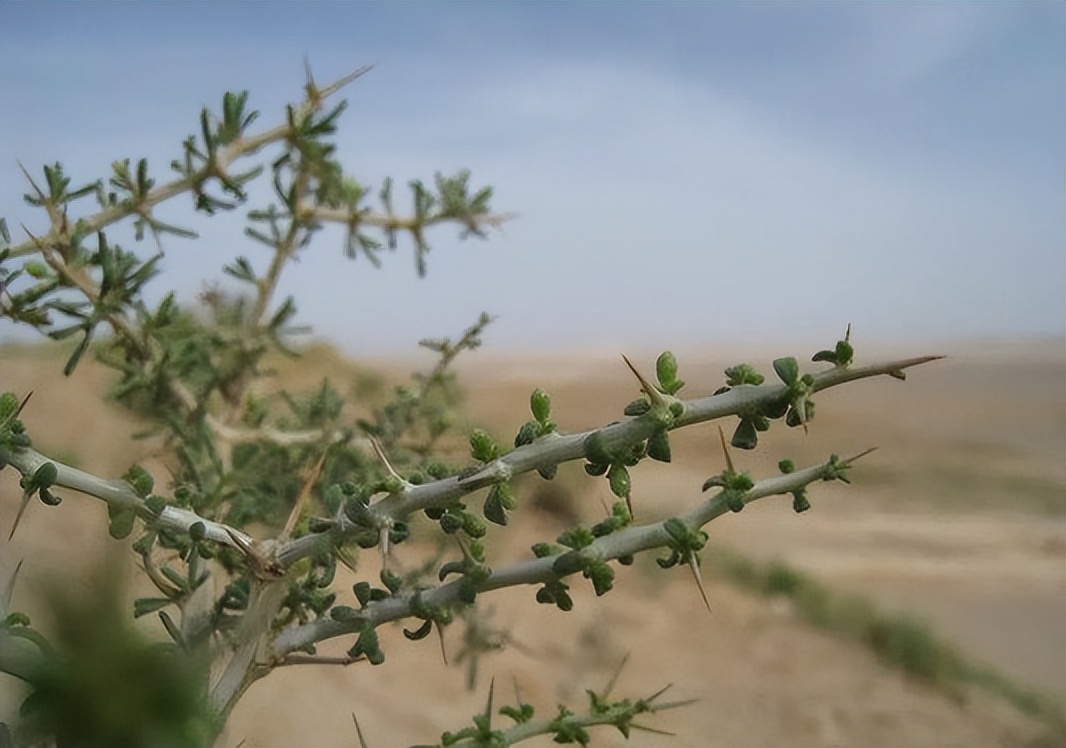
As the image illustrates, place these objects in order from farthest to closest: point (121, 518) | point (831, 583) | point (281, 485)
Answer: point (831, 583), point (281, 485), point (121, 518)

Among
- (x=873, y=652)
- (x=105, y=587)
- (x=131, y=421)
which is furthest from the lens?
(x=873, y=652)

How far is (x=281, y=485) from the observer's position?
0.67 m

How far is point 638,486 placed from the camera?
1.04 meters

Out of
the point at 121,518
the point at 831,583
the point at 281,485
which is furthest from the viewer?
the point at 831,583

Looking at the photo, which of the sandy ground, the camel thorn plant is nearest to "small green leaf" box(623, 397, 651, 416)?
the camel thorn plant

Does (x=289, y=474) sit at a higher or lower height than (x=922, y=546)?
higher

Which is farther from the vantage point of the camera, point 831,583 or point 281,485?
point 831,583

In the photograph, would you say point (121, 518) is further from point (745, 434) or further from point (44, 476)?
point (745, 434)

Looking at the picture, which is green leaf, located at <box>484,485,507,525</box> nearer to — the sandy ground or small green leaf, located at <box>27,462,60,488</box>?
small green leaf, located at <box>27,462,60,488</box>

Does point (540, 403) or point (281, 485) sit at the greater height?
point (540, 403)

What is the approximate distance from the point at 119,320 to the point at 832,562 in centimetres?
93

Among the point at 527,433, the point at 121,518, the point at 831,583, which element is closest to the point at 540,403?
the point at 527,433

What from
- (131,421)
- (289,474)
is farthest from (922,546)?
A: (131,421)

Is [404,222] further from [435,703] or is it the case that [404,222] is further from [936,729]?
[936,729]
